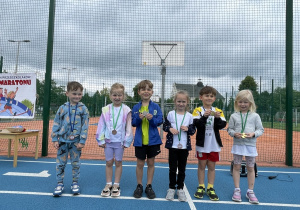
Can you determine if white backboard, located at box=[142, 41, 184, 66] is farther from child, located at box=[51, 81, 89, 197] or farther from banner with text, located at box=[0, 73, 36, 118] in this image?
child, located at box=[51, 81, 89, 197]

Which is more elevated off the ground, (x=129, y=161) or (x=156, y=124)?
(x=156, y=124)

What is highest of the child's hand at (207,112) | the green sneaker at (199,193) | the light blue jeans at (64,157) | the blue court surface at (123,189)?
the child's hand at (207,112)

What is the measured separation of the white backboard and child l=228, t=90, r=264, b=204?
9.98 ft

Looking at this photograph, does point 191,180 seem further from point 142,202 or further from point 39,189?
point 39,189

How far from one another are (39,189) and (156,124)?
6.96ft

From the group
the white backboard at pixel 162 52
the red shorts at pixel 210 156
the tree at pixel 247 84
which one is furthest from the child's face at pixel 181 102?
the tree at pixel 247 84

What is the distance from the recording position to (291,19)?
5246 mm

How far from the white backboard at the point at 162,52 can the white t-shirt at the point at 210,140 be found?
10.2ft

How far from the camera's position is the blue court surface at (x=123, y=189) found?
118 inches

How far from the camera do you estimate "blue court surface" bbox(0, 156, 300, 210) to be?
2.99 meters

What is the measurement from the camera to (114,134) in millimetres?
3236

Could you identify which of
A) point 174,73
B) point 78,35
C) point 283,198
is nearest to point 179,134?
point 283,198

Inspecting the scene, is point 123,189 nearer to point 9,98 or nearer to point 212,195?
point 212,195

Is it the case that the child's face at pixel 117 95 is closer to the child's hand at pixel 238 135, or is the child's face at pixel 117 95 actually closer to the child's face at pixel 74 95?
the child's face at pixel 74 95
